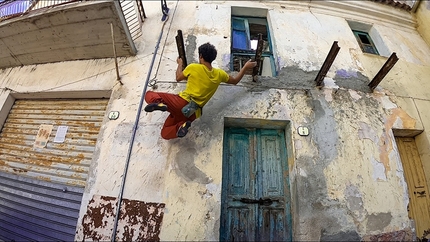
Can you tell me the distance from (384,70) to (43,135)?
252 inches

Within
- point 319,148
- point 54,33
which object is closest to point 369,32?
point 319,148

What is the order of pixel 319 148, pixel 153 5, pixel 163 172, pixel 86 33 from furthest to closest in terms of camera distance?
pixel 153 5 → pixel 86 33 → pixel 319 148 → pixel 163 172

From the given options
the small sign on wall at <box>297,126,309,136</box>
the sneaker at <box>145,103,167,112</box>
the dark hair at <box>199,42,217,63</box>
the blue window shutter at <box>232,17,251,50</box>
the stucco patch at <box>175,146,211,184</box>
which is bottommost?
the stucco patch at <box>175,146,211,184</box>

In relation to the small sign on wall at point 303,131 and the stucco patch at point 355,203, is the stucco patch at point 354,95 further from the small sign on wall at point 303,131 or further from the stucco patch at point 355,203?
the stucco patch at point 355,203

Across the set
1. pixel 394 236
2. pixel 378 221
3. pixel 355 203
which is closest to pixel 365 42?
pixel 355 203

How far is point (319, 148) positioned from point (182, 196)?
2.27 m

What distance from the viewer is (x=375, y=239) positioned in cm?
321

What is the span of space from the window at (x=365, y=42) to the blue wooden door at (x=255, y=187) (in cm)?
355

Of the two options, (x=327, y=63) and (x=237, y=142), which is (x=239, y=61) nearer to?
(x=327, y=63)

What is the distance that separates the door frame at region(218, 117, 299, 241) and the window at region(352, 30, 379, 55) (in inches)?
134

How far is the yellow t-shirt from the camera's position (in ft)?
9.95

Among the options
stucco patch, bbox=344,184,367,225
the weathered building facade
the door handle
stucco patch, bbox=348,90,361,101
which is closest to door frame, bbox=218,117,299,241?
the weathered building facade

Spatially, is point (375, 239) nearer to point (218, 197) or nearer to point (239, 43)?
point (218, 197)

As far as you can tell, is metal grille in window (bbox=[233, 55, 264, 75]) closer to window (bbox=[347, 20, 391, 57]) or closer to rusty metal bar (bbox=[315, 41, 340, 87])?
rusty metal bar (bbox=[315, 41, 340, 87])
